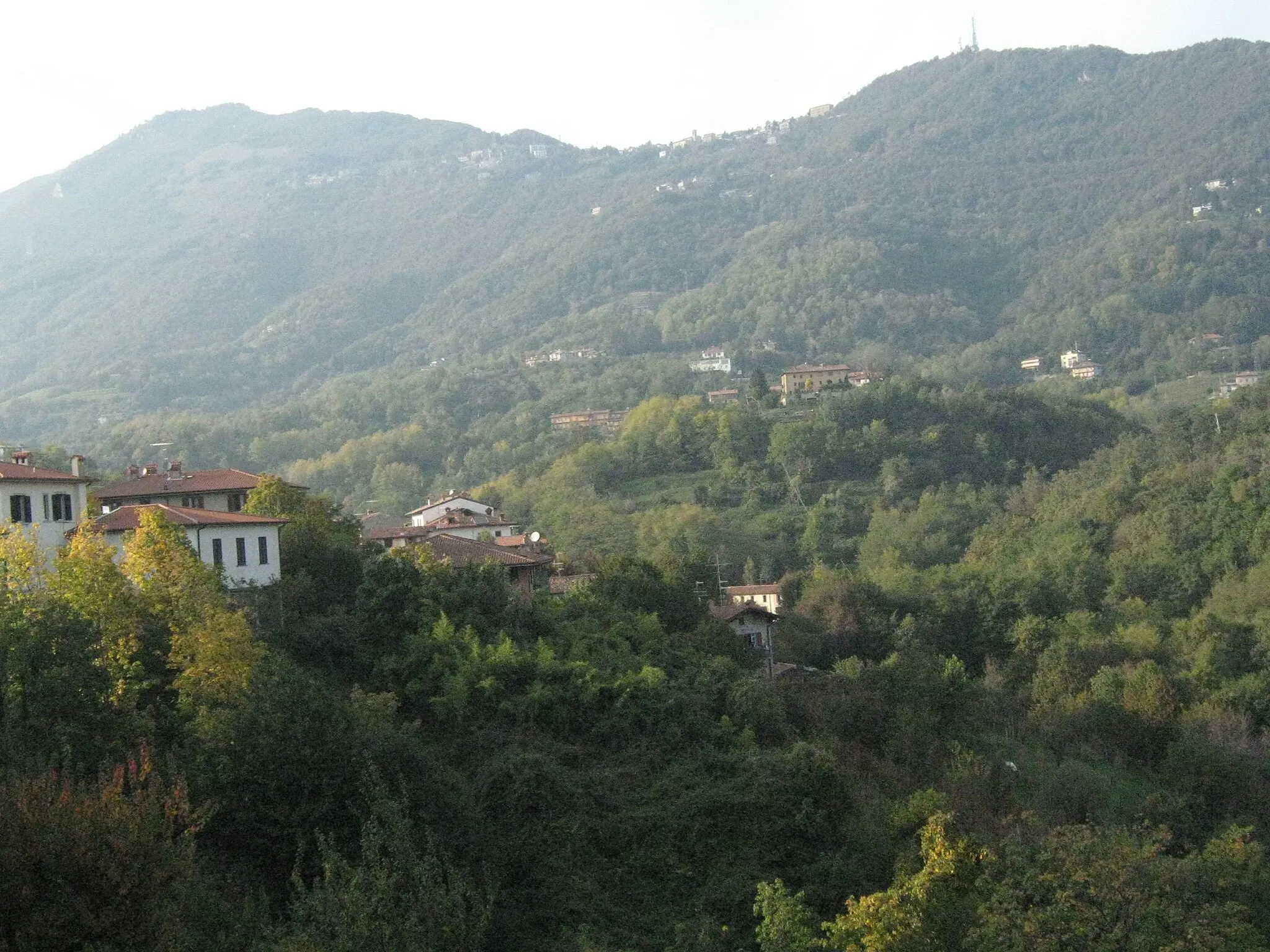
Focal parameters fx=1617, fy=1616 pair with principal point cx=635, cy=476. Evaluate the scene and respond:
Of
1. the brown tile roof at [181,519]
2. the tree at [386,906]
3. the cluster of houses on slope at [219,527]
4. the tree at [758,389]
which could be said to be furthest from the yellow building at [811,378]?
the tree at [386,906]

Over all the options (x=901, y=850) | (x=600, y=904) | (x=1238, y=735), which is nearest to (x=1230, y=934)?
(x=901, y=850)

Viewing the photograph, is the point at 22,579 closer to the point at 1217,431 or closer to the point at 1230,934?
the point at 1230,934

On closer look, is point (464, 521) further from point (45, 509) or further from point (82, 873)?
point (82, 873)

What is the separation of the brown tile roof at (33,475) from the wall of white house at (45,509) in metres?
0.07

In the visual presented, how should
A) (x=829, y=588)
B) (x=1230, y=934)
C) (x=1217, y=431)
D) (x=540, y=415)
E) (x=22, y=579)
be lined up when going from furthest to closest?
1. (x=540, y=415)
2. (x=1217, y=431)
3. (x=829, y=588)
4. (x=22, y=579)
5. (x=1230, y=934)

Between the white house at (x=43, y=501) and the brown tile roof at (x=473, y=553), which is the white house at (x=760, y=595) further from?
the white house at (x=43, y=501)

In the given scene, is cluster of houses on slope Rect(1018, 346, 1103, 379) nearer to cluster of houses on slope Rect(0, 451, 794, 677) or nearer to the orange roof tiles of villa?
cluster of houses on slope Rect(0, 451, 794, 677)

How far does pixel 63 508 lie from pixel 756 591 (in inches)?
1396

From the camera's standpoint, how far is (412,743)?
82.3 feet

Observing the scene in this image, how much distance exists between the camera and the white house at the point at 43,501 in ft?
99.0

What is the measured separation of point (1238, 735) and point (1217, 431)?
4136 cm

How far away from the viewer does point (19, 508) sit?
3041cm

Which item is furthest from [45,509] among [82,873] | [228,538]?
[82,873]

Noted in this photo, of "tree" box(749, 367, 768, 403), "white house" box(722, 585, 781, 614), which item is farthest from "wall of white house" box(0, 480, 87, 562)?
"tree" box(749, 367, 768, 403)
